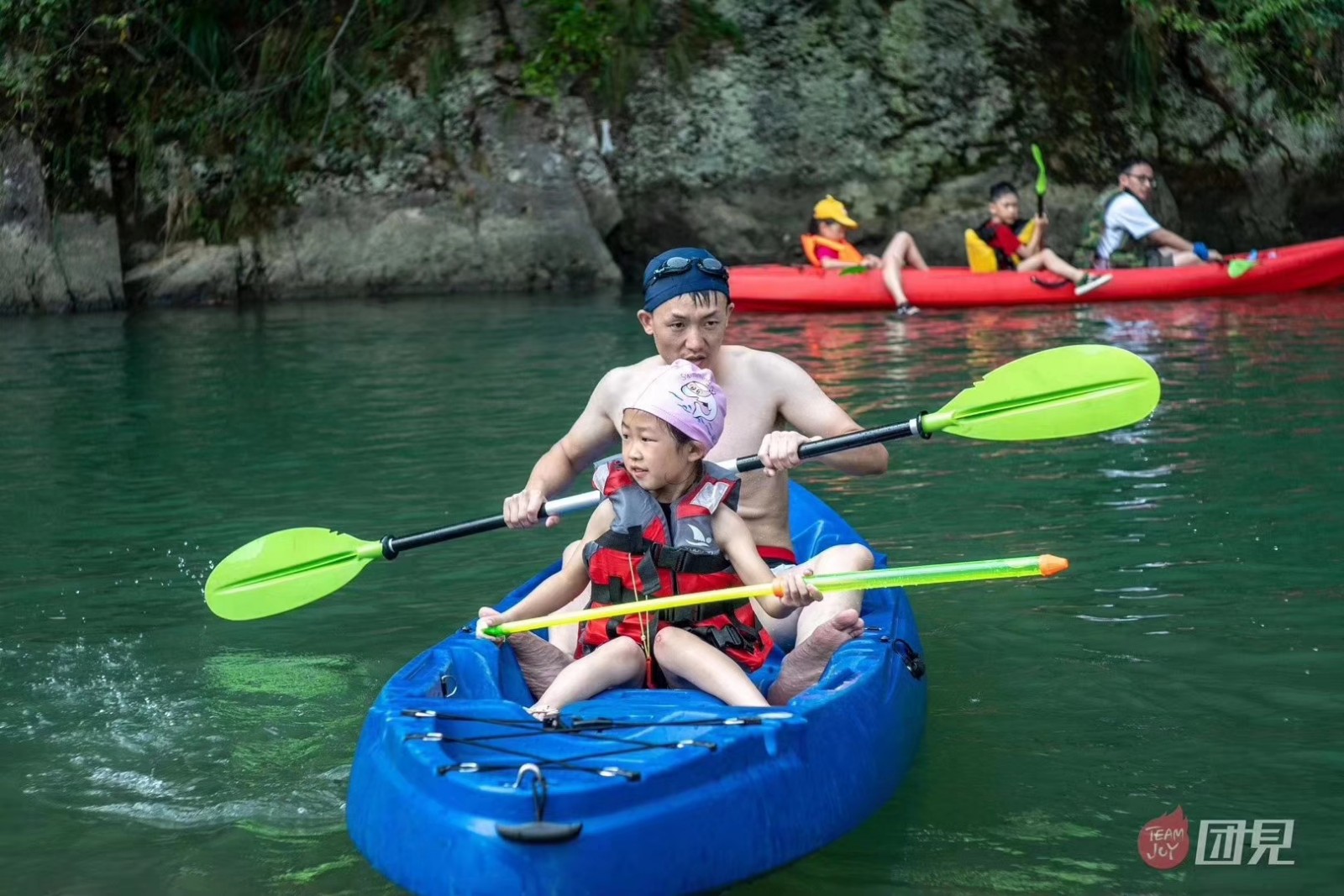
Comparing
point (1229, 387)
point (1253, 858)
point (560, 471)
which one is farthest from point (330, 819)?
point (1229, 387)

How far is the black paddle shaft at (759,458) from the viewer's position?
397 cm

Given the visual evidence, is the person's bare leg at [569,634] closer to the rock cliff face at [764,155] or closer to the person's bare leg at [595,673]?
the person's bare leg at [595,673]

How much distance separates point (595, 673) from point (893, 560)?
6.54ft

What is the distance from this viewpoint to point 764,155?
51.3ft

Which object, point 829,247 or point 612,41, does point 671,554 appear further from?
point 612,41

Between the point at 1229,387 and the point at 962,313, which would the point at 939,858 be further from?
the point at 962,313

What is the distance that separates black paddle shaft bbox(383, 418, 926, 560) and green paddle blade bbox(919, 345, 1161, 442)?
0.27m

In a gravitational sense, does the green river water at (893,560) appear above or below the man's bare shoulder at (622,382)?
below

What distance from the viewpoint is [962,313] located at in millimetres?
11844

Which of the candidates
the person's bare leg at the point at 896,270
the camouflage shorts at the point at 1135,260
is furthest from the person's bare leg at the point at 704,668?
the camouflage shorts at the point at 1135,260

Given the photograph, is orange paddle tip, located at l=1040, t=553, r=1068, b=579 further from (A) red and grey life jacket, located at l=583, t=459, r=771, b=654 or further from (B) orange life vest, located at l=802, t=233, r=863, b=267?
(B) orange life vest, located at l=802, t=233, r=863, b=267

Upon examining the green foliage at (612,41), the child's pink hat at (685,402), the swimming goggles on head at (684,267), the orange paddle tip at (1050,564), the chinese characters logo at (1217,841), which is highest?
the green foliage at (612,41)

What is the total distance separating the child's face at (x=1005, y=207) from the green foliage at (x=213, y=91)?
628 centimetres

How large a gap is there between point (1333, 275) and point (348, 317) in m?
7.55
